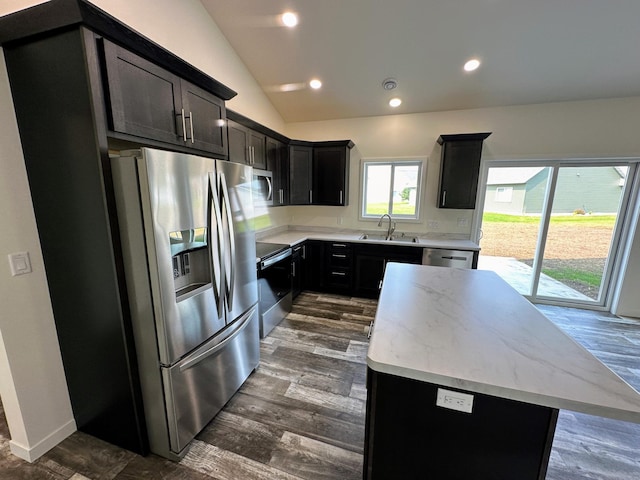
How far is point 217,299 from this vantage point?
172 cm

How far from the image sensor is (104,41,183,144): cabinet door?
1.28 m

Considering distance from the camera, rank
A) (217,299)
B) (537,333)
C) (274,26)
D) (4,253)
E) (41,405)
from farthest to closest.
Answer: (274,26), (217,299), (41,405), (4,253), (537,333)

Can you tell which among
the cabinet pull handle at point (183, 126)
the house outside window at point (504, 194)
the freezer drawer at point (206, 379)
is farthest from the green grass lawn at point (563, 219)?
the cabinet pull handle at point (183, 126)

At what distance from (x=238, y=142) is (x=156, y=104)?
120 centimetres

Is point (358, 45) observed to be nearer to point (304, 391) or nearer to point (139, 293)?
point (139, 293)

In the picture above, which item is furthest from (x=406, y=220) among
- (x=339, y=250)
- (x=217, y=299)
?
(x=217, y=299)

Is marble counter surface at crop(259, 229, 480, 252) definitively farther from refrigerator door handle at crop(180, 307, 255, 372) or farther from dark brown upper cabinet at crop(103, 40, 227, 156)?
dark brown upper cabinet at crop(103, 40, 227, 156)

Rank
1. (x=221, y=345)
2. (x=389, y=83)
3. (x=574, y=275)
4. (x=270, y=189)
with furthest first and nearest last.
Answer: (x=574, y=275), (x=270, y=189), (x=389, y=83), (x=221, y=345)

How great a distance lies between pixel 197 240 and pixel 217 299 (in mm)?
422

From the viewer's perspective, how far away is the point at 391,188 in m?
4.20

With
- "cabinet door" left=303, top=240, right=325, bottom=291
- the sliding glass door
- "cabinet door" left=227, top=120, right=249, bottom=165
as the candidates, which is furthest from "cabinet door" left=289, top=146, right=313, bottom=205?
the sliding glass door

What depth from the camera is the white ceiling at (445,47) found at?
2.38m

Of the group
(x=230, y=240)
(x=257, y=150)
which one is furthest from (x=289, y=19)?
(x=230, y=240)

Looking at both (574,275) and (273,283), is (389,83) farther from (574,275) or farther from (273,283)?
(574,275)
